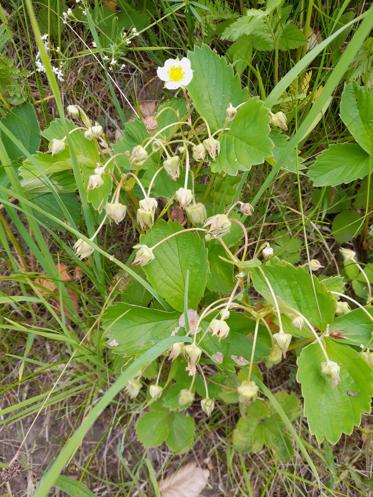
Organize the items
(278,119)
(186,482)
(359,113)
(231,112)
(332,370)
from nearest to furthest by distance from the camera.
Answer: (332,370)
(231,112)
(278,119)
(359,113)
(186,482)

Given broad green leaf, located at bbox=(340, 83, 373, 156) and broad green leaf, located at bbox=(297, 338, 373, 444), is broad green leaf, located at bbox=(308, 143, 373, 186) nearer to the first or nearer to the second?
broad green leaf, located at bbox=(340, 83, 373, 156)

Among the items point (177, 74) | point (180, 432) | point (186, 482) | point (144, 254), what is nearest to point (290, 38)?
point (177, 74)

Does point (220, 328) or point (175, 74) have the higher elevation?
point (175, 74)

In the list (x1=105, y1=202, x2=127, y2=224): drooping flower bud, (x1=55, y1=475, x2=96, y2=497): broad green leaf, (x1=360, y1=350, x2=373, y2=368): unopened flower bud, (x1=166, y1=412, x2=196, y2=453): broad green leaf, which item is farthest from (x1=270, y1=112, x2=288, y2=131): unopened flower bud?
(x1=55, y1=475, x2=96, y2=497): broad green leaf

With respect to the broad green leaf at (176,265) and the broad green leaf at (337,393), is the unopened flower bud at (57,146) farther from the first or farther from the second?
the broad green leaf at (337,393)

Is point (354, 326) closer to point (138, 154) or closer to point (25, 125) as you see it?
point (138, 154)

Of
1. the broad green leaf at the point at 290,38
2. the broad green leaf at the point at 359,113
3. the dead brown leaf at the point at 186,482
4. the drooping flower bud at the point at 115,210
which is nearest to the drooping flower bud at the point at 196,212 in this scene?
the drooping flower bud at the point at 115,210
